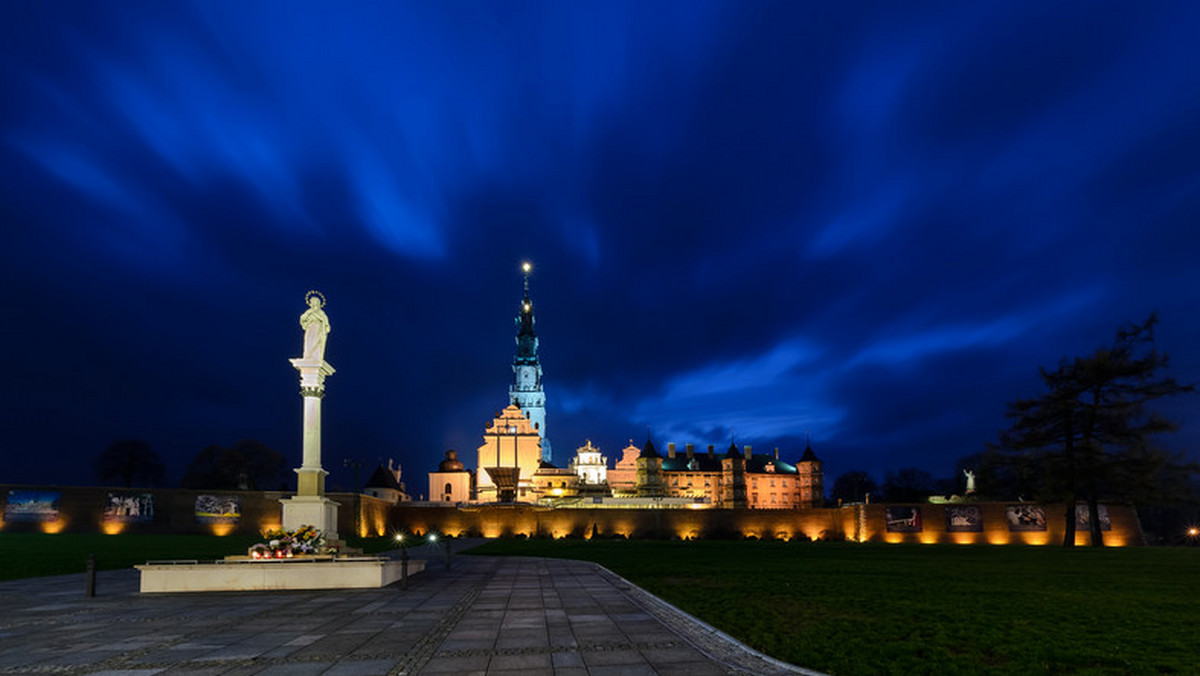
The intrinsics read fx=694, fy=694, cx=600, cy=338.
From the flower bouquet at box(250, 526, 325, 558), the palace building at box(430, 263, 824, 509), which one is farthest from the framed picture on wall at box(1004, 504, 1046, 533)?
the flower bouquet at box(250, 526, 325, 558)

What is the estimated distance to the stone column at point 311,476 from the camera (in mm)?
23984

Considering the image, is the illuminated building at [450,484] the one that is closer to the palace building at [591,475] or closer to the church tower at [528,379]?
the palace building at [591,475]

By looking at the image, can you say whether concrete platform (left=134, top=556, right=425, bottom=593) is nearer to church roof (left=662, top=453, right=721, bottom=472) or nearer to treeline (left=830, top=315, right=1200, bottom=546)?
treeline (left=830, top=315, right=1200, bottom=546)

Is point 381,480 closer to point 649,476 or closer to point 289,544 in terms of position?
point 649,476

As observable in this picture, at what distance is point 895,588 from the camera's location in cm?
1791

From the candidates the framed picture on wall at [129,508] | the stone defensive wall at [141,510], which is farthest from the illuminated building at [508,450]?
the framed picture on wall at [129,508]

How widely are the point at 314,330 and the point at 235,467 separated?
69817 mm

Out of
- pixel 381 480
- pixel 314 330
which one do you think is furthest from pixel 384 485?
pixel 314 330

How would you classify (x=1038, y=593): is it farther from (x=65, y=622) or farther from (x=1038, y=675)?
(x=65, y=622)

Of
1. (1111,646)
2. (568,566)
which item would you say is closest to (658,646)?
(1111,646)

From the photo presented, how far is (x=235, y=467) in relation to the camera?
279ft

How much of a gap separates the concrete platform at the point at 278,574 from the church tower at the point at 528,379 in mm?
124618

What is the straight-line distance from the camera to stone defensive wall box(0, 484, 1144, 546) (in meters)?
53.0

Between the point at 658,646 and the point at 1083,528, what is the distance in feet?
229
